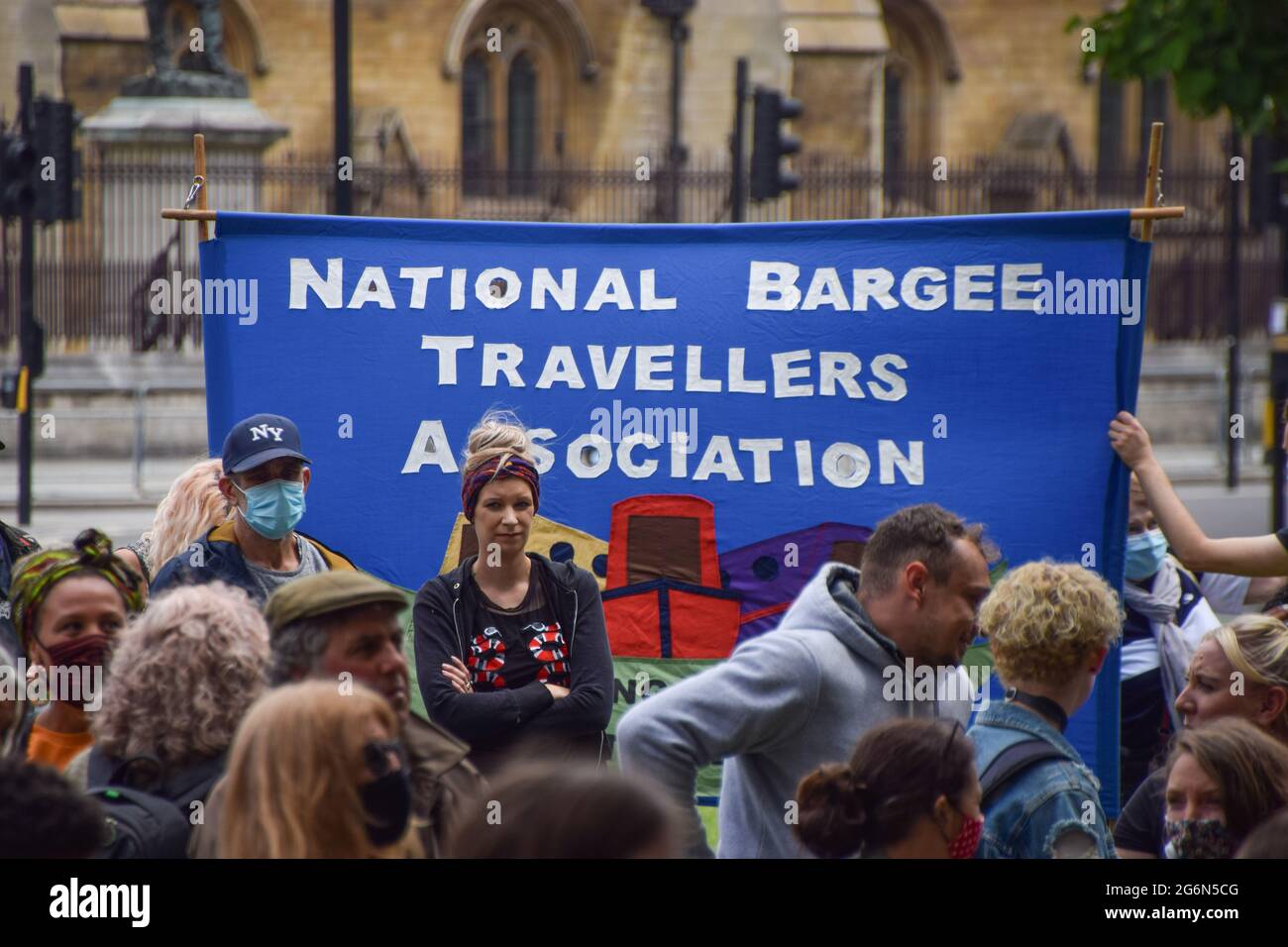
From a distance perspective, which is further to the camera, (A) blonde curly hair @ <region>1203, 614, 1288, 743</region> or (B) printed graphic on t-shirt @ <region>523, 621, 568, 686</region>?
(B) printed graphic on t-shirt @ <region>523, 621, 568, 686</region>

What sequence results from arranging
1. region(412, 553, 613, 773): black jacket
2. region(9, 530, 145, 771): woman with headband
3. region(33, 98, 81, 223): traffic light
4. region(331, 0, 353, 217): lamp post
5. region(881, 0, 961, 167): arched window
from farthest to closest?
region(881, 0, 961, 167): arched window
region(33, 98, 81, 223): traffic light
region(331, 0, 353, 217): lamp post
region(412, 553, 613, 773): black jacket
region(9, 530, 145, 771): woman with headband

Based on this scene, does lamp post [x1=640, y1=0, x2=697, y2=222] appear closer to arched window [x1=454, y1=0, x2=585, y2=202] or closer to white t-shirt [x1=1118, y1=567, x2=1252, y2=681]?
arched window [x1=454, y1=0, x2=585, y2=202]

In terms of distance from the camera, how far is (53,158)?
14.9m

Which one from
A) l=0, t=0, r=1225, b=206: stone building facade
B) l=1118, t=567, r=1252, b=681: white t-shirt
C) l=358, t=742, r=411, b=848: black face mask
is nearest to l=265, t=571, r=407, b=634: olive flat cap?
l=358, t=742, r=411, b=848: black face mask

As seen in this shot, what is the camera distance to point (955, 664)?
373 cm

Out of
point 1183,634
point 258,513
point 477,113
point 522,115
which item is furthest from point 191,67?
point 1183,634

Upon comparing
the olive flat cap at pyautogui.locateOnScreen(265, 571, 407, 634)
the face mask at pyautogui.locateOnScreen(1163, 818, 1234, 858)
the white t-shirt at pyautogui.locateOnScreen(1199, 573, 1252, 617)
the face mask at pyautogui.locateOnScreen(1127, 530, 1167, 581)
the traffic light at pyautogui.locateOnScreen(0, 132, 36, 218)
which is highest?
the traffic light at pyautogui.locateOnScreen(0, 132, 36, 218)

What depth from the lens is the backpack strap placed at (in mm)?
3395

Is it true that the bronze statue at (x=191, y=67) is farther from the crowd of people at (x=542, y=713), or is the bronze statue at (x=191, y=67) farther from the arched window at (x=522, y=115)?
the crowd of people at (x=542, y=713)

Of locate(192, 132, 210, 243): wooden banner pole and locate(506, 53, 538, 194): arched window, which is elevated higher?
locate(506, 53, 538, 194): arched window

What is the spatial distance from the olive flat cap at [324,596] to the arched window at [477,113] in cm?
2595

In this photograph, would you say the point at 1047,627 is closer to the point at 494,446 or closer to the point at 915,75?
the point at 494,446

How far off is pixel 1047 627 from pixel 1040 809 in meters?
0.40

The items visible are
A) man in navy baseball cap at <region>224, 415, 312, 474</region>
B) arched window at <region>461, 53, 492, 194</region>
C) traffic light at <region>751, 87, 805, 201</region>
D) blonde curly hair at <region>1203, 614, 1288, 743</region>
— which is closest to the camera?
blonde curly hair at <region>1203, 614, 1288, 743</region>
